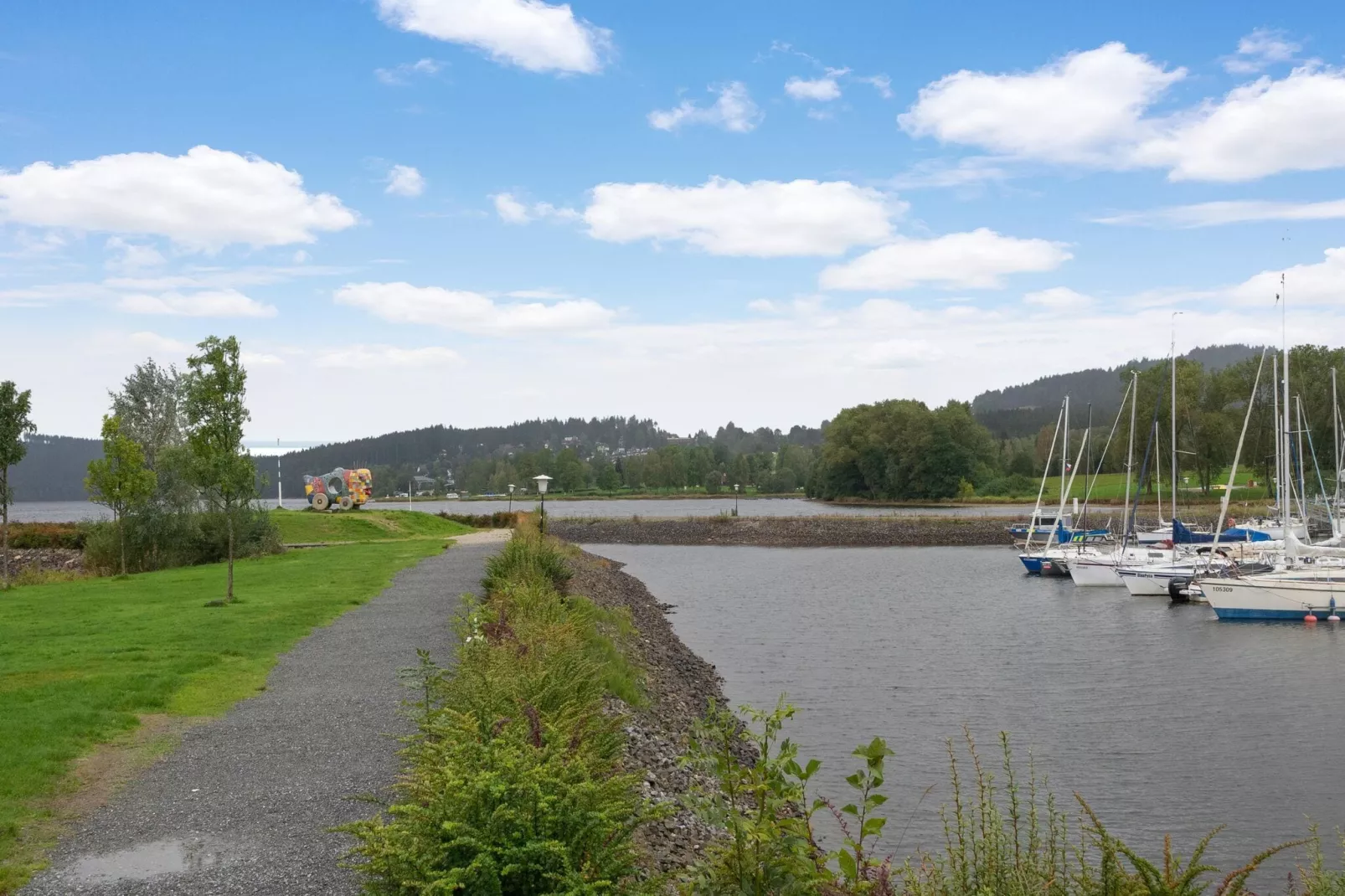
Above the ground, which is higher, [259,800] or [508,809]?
[508,809]

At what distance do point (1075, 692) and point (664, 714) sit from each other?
32.1 ft

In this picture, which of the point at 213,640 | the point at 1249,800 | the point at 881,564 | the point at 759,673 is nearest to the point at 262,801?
the point at 213,640

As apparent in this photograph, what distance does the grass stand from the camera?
4928cm

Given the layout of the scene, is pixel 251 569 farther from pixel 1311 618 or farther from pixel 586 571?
pixel 1311 618

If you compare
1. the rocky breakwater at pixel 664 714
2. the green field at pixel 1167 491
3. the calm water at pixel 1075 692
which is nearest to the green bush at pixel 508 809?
the rocky breakwater at pixel 664 714

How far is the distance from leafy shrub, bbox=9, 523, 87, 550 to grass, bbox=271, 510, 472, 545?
787cm

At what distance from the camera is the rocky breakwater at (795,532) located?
7181 centimetres

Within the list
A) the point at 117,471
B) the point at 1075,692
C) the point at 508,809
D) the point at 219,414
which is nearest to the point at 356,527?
the point at 117,471

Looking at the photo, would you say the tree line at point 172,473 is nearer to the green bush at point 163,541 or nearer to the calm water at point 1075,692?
the green bush at point 163,541

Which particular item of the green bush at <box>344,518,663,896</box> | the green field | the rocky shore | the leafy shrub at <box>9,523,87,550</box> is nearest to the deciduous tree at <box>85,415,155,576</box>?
the rocky shore

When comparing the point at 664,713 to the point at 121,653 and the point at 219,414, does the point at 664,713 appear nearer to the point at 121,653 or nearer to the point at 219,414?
the point at 121,653

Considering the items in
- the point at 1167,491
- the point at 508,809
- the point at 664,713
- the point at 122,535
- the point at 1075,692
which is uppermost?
the point at 1167,491

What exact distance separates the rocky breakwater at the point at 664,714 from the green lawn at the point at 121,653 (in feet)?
15.4

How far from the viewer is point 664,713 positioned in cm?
1625
